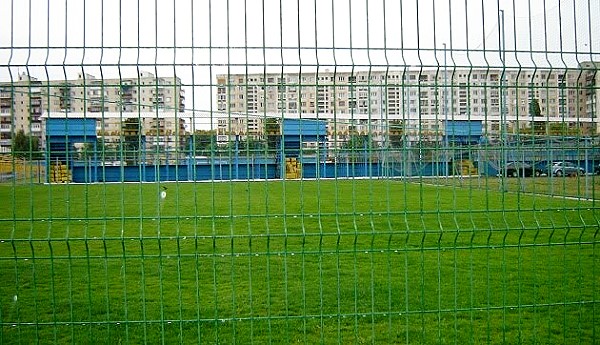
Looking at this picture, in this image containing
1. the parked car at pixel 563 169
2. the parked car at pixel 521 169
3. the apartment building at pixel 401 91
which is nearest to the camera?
the apartment building at pixel 401 91

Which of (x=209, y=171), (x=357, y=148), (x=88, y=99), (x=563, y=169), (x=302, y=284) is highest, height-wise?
(x=88, y=99)

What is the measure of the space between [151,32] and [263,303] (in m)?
3.73

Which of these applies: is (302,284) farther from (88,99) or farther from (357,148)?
(88,99)

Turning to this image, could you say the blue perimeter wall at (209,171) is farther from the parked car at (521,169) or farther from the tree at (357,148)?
the parked car at (521,169)

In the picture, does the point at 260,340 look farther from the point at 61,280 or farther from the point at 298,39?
the point at 61,280

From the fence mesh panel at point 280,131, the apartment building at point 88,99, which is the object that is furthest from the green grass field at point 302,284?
the apartment building at point 88,99

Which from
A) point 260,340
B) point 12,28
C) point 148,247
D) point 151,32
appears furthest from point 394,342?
point 148,247

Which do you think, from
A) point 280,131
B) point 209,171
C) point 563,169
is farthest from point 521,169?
point 280,131

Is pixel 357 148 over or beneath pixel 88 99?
beneath

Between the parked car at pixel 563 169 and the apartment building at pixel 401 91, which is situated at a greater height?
the apartment building at pixel 401 91

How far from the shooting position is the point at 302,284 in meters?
6.85

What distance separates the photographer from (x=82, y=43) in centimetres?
433

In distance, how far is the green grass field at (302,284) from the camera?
4418mm

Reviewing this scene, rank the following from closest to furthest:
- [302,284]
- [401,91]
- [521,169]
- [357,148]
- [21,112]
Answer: [401,91], [21,112], [357,148], [302,284], [521,169]
